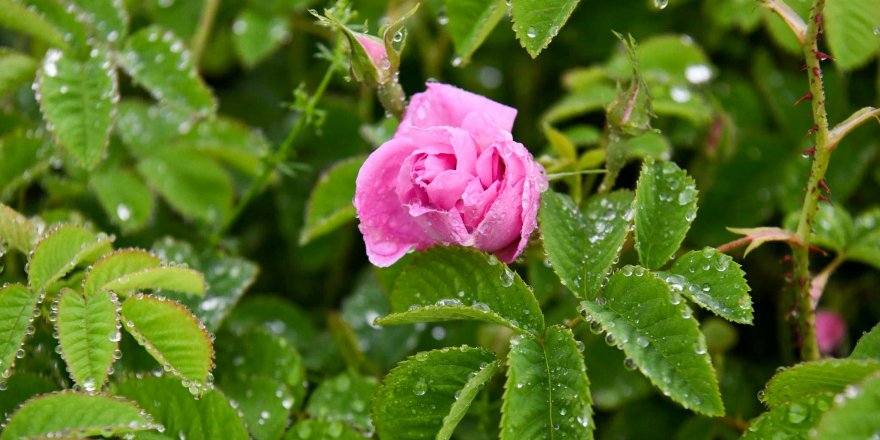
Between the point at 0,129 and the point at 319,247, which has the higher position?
the point at 0,129

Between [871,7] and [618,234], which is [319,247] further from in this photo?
[871,7]

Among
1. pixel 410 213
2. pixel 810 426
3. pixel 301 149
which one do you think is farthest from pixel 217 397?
pixel 301 149

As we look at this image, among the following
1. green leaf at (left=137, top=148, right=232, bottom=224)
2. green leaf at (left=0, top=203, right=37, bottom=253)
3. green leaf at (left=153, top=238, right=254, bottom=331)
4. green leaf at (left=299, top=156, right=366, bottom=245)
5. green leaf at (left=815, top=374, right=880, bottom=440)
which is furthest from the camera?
green leaf at (left=137, top=148, right=232, bottom=224)

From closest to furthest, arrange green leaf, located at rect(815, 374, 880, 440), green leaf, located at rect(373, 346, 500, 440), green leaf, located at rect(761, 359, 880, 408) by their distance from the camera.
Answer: green leaf, located at rect(815, 374, 880, 440), green leaf, located at rect(761, 359, 880, 408), green leaf, located at rect(373, 346, 500, 440)

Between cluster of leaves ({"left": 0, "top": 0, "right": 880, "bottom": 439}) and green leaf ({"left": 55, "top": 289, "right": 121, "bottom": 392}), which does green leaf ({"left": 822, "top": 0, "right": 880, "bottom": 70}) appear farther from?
green leaf ({"left": 55, "top": 289, "right": 121, "bottom": 392})

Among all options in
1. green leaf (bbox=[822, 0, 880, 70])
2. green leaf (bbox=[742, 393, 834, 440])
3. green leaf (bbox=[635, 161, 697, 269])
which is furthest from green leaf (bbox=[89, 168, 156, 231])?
green leaf (bbox=[822, 0, 880, 70])

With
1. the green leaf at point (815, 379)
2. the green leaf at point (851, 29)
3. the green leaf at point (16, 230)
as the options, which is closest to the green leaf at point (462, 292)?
the green leaf at point (815, 379)

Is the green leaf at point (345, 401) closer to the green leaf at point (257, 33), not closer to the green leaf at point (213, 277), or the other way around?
the green leaf at point (213, 277)
